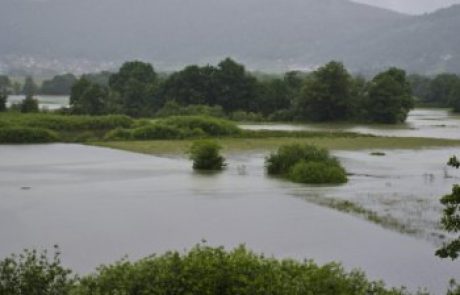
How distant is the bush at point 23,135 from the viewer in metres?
48.5

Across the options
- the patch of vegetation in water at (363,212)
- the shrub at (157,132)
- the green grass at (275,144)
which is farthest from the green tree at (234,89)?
the patch of vegetation in water at (363,212)

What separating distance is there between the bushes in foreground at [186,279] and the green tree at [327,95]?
5741 centimetres

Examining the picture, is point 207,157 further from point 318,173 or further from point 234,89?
point 234,89

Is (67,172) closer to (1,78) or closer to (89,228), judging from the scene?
(89,228)

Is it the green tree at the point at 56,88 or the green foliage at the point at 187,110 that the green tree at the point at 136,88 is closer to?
the green foliage at the point at 187,110

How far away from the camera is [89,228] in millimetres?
20062

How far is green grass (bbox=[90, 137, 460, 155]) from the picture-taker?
43.0 meters

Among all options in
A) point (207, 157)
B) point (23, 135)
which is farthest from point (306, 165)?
point (23, 135)

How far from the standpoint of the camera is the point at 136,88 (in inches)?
3034

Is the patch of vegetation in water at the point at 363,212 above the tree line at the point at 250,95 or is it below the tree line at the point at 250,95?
below

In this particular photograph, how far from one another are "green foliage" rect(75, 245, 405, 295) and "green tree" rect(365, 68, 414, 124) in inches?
2224

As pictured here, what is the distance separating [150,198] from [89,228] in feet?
17.3

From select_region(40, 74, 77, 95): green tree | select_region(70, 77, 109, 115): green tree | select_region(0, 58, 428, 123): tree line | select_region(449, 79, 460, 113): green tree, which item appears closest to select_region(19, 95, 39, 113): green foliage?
select_region(0, 58, 428, 123): tree line

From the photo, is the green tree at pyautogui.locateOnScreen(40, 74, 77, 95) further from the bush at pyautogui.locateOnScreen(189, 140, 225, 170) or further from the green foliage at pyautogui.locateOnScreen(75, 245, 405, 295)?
the green foliage at pyautogui.locateOnScreen(75, 245, 405, 295)
